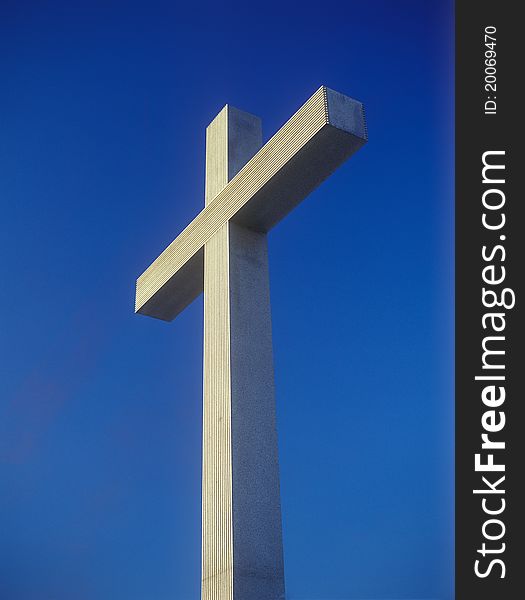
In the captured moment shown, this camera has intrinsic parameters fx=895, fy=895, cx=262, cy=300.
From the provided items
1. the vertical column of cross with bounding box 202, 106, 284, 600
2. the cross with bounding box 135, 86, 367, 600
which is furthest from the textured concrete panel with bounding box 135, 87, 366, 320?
the vertical column of cross with bounding box 202, 106, 284, 600

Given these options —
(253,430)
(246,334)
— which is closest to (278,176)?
(246,334)

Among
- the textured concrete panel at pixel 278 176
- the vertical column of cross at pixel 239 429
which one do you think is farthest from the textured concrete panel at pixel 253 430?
the textured concrete panel at pixel 278 176

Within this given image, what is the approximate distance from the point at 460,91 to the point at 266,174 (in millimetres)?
1500

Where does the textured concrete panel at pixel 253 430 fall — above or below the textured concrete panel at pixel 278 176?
below

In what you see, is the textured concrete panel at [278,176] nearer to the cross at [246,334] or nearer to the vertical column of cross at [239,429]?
the cross at [246,334]

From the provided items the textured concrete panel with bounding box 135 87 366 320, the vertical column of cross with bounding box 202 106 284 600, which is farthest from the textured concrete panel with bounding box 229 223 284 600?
the textured concrete panel with bounding box 135 87 366 320

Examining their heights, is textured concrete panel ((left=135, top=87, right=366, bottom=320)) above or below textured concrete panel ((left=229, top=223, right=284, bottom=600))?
above

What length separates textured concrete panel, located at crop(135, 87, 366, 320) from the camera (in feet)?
18.0

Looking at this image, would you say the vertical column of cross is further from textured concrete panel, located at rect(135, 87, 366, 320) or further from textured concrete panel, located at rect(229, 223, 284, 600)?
textured concrete panel, located at rect(135, 87, 366, 320)

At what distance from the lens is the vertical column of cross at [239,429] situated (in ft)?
17.2

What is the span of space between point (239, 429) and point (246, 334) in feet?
2.18

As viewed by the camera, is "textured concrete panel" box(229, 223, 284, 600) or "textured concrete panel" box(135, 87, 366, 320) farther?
"textured concrete panel" box(135, 87, 366, 320)

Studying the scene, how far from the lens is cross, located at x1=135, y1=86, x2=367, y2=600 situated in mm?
5289

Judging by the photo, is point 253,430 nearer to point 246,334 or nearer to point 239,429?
point 239,429
